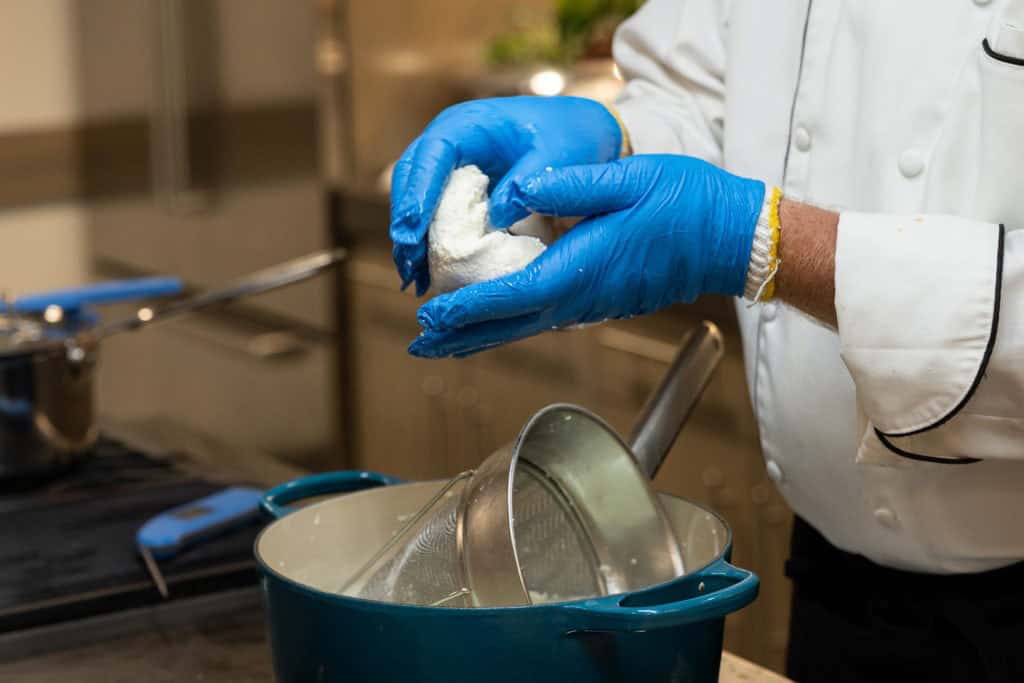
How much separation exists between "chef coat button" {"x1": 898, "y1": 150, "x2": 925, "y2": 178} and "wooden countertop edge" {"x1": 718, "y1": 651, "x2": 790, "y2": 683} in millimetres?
312

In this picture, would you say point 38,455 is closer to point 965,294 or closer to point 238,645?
point 238,645

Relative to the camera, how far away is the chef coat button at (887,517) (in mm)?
830

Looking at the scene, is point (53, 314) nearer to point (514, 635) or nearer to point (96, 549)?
point (96, 549)

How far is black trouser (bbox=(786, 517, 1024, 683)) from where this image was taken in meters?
0.85

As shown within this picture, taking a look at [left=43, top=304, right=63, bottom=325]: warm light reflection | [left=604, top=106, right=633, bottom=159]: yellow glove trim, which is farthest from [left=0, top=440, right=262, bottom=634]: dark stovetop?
[left=604, top=106, right=633, bottom=159]: yellow glove trim

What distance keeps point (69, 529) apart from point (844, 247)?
58 cm

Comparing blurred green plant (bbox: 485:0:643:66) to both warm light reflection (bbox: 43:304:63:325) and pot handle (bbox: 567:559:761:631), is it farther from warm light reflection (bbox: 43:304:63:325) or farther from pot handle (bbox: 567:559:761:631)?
pot handle (bbox: 567:559:761:631)

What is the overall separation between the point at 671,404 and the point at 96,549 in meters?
0.42

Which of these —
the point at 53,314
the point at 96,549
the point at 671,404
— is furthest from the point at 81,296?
the point at 671,404

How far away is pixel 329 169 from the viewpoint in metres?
2.42

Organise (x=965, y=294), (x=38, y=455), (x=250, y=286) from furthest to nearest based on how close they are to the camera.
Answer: (x=250, y=286), (x=38, y=455), (x=965, y=294)

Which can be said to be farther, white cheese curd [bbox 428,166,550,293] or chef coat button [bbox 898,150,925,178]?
chef coat button [bbox 898,150,925,178]

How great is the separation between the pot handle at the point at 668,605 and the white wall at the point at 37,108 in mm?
2385

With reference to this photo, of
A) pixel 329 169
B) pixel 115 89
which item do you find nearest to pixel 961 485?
pixel 329 169
